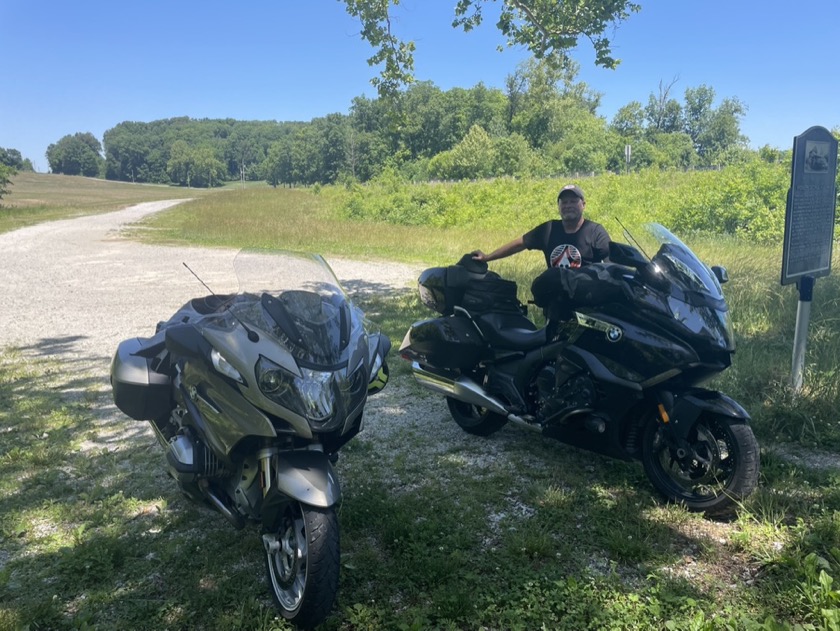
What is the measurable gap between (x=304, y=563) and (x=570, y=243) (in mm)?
3386

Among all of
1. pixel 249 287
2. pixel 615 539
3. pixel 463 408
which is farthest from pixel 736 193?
pixel 249 287

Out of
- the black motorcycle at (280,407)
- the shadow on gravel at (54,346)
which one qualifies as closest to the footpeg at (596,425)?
the black motorcycle at (280,407)

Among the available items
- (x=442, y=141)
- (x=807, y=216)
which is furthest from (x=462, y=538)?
(x=442, y=141)

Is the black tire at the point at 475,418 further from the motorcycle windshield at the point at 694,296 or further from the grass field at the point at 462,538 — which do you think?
the motorcycle windshield at the point at 694,296

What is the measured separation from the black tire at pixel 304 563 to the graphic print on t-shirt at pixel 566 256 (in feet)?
9.87

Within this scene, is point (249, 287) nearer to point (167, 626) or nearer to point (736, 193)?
point (167, 626)

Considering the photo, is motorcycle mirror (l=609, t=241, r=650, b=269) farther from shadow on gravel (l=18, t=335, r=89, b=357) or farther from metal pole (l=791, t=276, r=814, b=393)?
shadow on gravel (l=18, t=335, r=89, b=357)

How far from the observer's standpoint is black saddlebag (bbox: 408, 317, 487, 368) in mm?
4438

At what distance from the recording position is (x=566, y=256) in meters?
4.81

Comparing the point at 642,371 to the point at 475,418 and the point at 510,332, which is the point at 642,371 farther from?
the point at 475,418

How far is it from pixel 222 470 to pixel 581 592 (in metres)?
1.76

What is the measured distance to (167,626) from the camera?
8.59 feet

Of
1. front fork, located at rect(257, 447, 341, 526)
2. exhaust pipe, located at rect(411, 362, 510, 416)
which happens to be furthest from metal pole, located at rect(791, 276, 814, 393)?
front fork, located at rect(257, 447, 341, 526)

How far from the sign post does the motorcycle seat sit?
1.86 m
